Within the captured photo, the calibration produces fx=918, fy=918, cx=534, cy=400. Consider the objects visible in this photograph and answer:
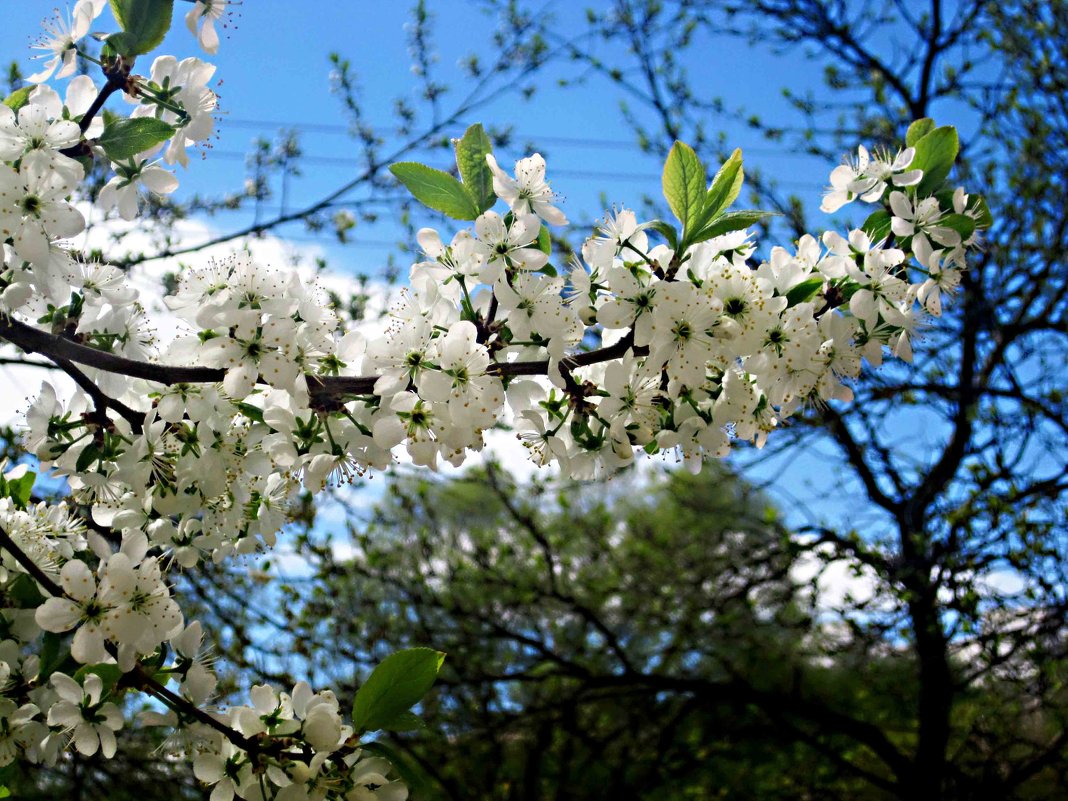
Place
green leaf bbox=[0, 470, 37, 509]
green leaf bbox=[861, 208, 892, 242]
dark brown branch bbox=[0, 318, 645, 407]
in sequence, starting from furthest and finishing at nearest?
1. green leaf bbox=[0, 470, 37, 509]
2. green leaf bbox=[861, 208, 892, 242]
3. dark brown branch bbox=[0, 318, 645, 407]

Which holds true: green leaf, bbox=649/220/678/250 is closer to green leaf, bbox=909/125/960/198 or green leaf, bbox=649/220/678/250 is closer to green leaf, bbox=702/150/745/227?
green leaf, bbox=702/150/745/227

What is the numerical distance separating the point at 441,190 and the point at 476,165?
0.06 m

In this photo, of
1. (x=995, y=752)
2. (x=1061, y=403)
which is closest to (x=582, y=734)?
(x=995, y=752)

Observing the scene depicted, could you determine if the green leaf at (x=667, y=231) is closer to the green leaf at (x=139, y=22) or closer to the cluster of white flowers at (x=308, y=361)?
the cluster of white flowers at (x=308, y=361)

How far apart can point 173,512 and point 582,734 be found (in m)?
3.24

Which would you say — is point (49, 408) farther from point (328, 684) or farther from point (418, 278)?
point (328, 684)

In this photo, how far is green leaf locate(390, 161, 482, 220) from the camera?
1.15m

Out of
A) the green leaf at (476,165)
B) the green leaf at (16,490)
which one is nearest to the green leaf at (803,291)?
the green leaf at (476,165)

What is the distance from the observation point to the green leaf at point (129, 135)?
1.13m

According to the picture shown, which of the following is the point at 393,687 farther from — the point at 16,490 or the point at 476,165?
the point at 16,490

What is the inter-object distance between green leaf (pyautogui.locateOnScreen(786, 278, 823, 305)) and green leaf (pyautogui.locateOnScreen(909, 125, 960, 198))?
0.26 meters

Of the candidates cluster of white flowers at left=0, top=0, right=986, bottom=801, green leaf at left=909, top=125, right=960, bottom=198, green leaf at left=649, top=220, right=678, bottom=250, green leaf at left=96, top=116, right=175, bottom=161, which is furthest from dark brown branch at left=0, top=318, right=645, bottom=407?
green leaf at left=909, top=125, right=960, bottom=198

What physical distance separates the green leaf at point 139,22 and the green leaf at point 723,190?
2.29 feet

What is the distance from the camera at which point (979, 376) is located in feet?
14.5
